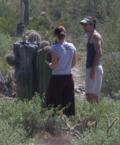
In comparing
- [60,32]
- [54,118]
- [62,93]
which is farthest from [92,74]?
[54,118]

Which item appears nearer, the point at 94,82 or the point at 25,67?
the point at 94,82

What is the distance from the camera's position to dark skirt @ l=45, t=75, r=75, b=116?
968 centimetres

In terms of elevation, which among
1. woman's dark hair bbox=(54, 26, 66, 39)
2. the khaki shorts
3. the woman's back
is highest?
woman's dark hair bbox=(54, 26, 66, 39)

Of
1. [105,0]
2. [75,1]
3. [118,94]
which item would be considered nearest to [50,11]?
[75,1]

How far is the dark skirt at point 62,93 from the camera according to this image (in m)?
9.68

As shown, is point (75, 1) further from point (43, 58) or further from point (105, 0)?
point (43, 58)

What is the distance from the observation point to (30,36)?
35.0ft

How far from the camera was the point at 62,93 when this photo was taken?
9836 mm

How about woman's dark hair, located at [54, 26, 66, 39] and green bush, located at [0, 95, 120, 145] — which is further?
woman's dark hair, located at [54, 26, 66, 39]

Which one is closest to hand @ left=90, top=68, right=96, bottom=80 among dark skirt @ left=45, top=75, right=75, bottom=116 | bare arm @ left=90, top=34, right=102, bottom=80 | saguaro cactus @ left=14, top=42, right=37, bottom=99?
bare arm @ left=90, top=34, right=102, bottom=80

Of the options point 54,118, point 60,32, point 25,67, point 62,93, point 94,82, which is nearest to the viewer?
point 54,118

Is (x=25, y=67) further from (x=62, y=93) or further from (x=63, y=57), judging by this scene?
(x=63, y=57)

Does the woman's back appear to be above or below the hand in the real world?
above

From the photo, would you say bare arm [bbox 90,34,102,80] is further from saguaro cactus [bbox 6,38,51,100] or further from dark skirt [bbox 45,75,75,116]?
saguaro cactus [bbox 6,38,51,100]
